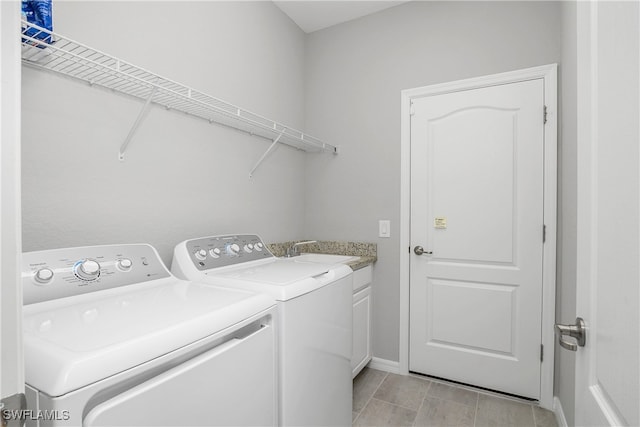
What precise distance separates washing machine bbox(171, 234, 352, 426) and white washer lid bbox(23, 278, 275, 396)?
0.15 meters

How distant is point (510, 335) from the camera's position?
2129 mm

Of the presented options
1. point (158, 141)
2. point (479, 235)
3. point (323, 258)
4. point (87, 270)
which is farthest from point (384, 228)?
point (87, 270)

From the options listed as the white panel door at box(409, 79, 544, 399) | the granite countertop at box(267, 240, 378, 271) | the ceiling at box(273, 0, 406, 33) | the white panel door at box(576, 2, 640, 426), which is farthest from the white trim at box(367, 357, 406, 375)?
the ceiling at box(273, 0, 406, 33)

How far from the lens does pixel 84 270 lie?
1.08m

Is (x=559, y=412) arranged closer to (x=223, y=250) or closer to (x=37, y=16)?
(x=223, y=250)

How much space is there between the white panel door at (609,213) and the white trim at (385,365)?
1.82 metres

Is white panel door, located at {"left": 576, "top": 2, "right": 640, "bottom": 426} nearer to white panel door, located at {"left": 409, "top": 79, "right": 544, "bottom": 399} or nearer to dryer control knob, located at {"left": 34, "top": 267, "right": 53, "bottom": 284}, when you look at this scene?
dryer control knob, located at {"left": 34, "top": 267, "right": 53, "bottom": 284}

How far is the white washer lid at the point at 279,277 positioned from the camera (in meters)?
1.22

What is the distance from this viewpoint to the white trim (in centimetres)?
245

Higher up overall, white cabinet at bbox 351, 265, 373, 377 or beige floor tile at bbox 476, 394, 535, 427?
white cabinet at bbox 351, 265, 373, 377

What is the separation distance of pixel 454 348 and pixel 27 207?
250cm

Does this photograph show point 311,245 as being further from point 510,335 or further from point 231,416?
point 231,416

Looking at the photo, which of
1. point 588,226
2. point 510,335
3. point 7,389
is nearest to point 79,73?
→ point 7,389

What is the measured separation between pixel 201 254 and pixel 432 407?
172cm
